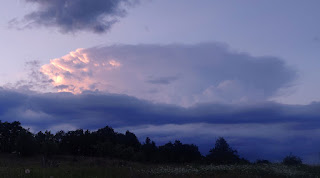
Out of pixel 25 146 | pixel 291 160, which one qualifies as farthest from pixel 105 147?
pixel 291 160

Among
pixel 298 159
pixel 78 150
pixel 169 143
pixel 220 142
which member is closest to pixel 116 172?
pixel 298 159

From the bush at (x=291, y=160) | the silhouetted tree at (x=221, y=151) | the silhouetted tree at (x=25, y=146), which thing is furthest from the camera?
A: the silhouetted tree at (x=25, y=146)

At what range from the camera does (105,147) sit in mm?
57906

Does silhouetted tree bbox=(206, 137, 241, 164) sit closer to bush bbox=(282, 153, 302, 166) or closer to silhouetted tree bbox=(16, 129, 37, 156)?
bush bbox=(282, 153, 302, 166)

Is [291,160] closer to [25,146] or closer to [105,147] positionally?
[105,147]

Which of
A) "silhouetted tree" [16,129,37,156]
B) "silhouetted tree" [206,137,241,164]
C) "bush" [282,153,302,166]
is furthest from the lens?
"silhouetted tree" [16,129,37,156]

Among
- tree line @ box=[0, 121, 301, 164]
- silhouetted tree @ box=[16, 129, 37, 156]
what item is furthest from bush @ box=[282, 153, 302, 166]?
silhouetted tree @ box=[16, 129, 37, 156]

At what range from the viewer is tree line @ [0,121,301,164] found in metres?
49.8

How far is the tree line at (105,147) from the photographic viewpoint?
Result: 49812 mm

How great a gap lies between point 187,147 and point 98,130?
2900 cm

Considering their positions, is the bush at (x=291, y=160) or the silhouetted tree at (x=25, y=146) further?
the silhouetted tree at (x=25, y=146)

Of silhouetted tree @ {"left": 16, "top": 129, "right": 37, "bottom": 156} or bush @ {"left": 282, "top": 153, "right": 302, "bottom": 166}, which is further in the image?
silhouetted tree @ {"left": 16, "top": 129, "right": 37, "bottom": 156}

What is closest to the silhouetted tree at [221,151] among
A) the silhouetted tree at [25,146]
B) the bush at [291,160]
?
the bush at [291,160]

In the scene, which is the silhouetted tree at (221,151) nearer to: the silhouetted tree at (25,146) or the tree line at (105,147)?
the tree line at (105,147)
